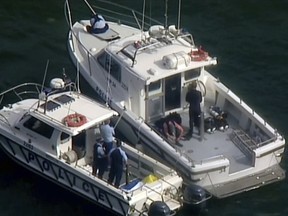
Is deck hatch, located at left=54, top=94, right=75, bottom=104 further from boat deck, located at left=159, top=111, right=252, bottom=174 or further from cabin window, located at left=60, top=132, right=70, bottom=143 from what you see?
boat deck, located at left=159, top=111, right=252, bottom=174

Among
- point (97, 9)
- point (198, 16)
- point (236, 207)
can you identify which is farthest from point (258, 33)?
point (236, 207)

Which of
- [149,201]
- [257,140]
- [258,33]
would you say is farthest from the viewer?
[258,33]

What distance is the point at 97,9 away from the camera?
41562 millimetres

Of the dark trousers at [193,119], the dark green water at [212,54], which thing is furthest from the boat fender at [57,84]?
the dark trousers at [193,119]

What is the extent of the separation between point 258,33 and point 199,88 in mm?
6164

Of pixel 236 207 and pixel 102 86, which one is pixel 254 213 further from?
pixel 102 86

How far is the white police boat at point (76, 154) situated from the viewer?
3206 cm

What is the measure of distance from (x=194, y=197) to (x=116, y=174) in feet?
7.00

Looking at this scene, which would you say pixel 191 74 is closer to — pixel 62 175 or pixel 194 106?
pixel 194 106

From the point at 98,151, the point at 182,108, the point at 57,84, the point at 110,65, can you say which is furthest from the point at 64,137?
the point at 182,108

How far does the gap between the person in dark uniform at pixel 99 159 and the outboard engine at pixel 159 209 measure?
1.81 meters

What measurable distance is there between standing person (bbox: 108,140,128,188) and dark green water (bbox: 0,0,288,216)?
1.00 m

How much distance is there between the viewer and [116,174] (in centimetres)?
3238

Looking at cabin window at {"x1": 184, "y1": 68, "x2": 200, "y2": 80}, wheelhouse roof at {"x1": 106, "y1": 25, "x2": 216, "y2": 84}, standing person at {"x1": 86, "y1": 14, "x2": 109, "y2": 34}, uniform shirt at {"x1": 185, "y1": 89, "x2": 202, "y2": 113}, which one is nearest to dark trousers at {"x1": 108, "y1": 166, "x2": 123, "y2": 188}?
wheelhouse roof at {"x1": 106, "y1": 25, "x2": 216, "y2": 84}
